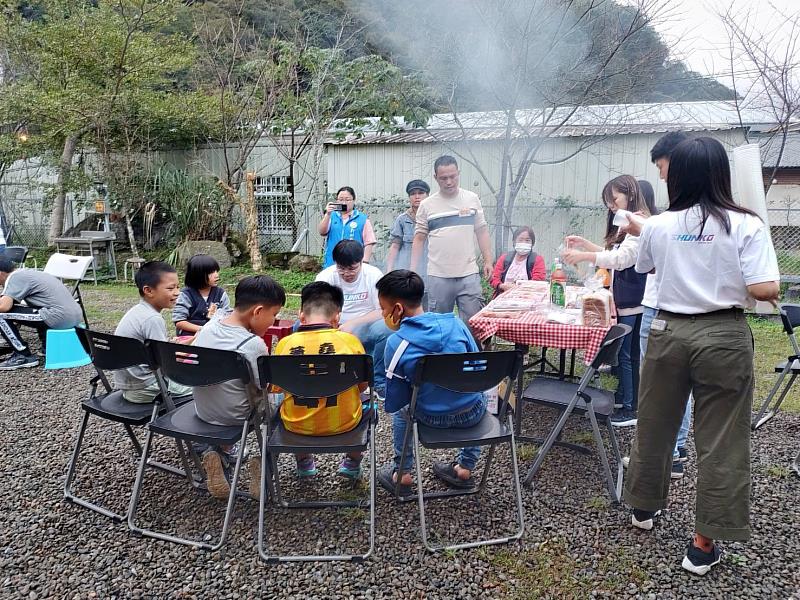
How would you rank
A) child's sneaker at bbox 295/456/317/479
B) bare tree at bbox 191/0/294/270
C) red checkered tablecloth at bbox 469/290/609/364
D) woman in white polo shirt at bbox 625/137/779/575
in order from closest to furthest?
woman in white polo shirt at bbox 625/137/779/575 → child's sneaker at bbox 295/456/317/479 → red checkered tablecloth at bbox 469/290/609/364 → bare tree at bbox 191/0/294/270

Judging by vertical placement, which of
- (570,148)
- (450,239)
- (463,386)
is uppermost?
(570,148)

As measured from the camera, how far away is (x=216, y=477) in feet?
9.04

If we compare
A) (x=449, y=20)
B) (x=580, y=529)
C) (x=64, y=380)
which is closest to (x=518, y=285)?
(x=580, y=529)

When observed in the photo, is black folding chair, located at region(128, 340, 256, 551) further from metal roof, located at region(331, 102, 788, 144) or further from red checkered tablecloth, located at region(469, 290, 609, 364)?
metal roof, located at region(331, 102, 788, 144)

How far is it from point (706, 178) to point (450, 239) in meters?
2.39

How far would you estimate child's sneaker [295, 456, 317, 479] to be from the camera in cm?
309

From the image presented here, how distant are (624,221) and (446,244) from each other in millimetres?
1866

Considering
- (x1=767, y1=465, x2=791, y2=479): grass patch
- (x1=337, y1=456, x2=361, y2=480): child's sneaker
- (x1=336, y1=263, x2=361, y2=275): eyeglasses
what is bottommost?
(x1=767, y1=465, x2=791, y2=479): grass patch

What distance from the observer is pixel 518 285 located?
482 centimetres

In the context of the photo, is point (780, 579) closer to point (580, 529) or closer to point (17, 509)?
point (580, 529)

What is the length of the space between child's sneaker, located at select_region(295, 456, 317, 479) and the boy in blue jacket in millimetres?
494

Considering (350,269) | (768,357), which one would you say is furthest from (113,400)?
(768,357)

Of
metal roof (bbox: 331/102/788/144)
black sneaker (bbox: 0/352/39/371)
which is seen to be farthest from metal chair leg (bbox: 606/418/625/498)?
metal roof (bbox: 331/102/788/144)

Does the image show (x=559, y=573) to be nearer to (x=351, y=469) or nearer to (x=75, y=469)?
(x=351, y=469)
